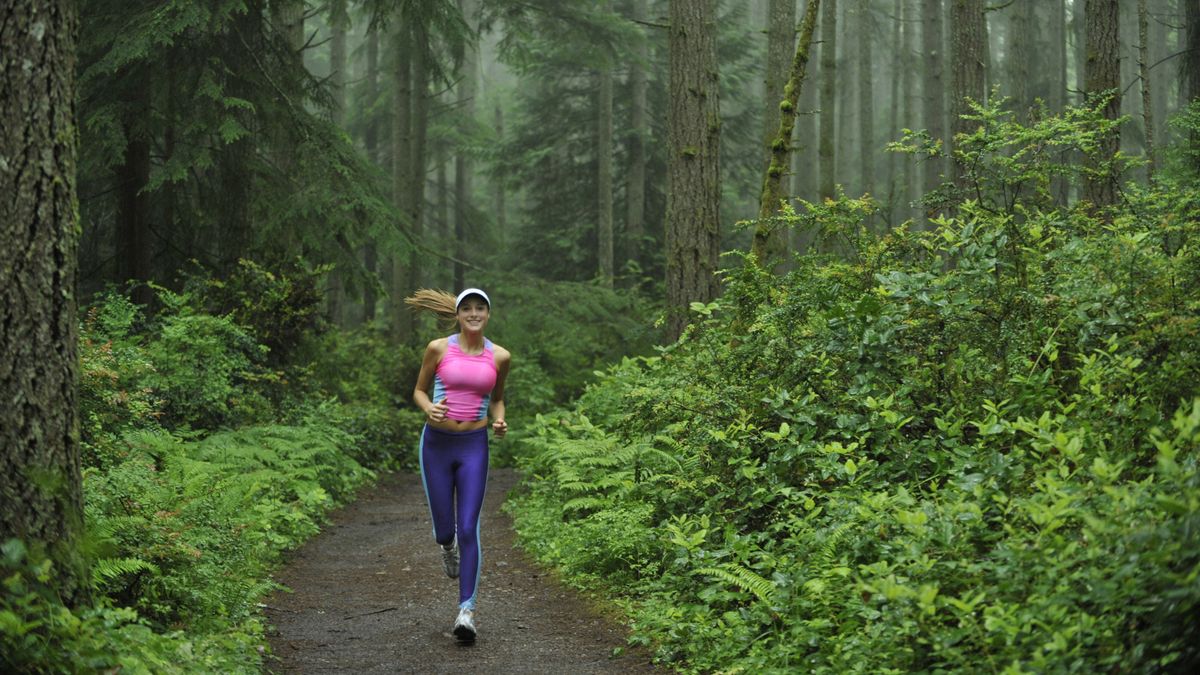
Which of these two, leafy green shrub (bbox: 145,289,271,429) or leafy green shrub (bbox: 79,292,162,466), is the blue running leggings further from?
leafy green shrub (bbox: 145,289,271,429)

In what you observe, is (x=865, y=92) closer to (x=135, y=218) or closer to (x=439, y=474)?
(x=135, y=218)

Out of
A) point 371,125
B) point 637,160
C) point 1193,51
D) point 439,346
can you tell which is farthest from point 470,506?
point 371,125

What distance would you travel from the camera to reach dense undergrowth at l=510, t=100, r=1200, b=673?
384cm

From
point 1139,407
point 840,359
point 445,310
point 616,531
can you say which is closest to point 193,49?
point 445,310

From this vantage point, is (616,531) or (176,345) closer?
(616,531)

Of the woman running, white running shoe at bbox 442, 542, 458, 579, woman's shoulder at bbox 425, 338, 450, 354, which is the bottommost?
white running shoe at bbox 442, 542, 458, 579

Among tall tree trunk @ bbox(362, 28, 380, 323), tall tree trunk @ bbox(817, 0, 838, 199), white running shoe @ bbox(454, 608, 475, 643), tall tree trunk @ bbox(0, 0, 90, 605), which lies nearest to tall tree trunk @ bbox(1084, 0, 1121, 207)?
tall tree trunk @ bbox(817, 0, 838, 199)

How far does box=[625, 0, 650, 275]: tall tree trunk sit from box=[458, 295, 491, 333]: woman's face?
1841 cm

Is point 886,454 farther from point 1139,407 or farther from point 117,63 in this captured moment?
point 117,63

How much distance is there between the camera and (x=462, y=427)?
22.1 ft

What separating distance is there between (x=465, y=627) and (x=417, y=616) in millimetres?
981

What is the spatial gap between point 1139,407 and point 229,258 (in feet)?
40.5

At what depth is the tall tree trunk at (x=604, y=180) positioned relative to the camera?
2456 cm

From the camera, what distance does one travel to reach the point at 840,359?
6.99 metres
